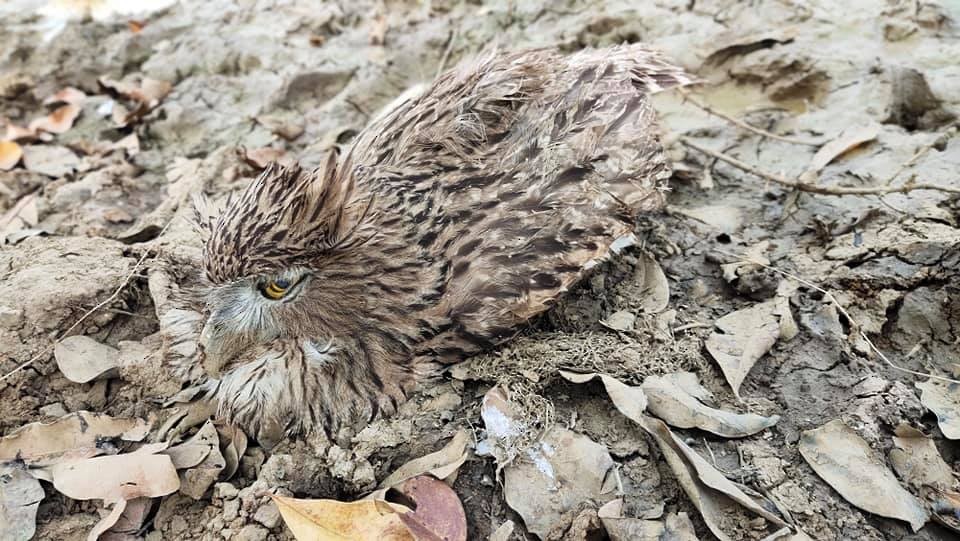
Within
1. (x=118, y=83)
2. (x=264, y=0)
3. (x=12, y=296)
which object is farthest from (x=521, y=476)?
(x=264, y=0)

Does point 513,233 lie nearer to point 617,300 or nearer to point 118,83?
point 617,300

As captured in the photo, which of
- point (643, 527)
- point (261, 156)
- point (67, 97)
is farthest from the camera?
point (67, 97)

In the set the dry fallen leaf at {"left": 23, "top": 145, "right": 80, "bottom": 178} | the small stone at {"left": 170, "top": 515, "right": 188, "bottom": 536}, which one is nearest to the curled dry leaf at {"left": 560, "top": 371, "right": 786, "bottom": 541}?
the small stone at {"left": 170, "top": 515, "right": 188, "bottom": 536}

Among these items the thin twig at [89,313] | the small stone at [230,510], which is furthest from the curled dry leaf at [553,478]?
the thin twig at [89,313]

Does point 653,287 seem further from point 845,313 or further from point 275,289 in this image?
point 275,289

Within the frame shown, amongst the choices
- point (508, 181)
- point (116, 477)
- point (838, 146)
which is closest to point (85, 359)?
point (116, 477)

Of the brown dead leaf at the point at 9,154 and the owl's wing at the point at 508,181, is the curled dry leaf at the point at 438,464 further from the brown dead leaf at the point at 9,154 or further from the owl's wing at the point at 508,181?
the brown dead leaf at the point at 9,154
